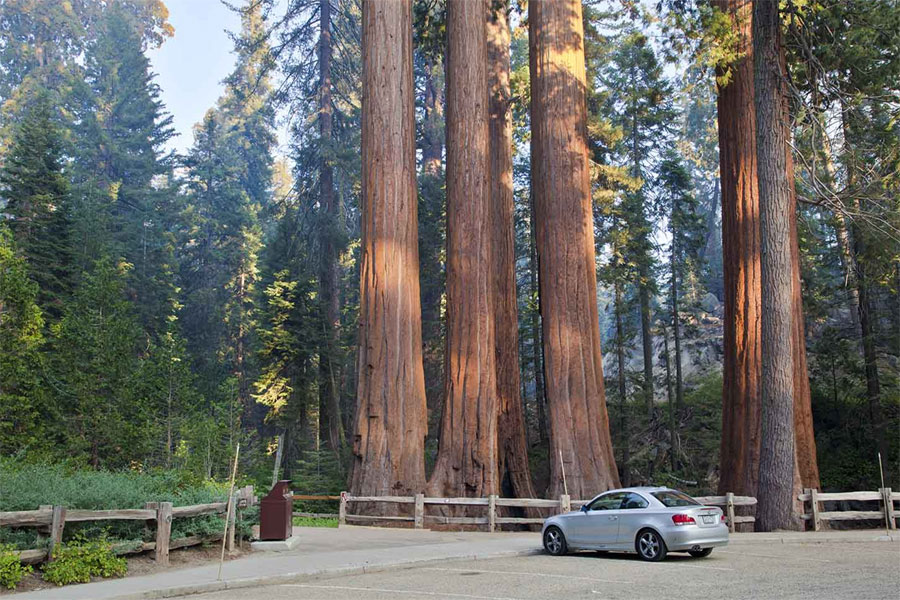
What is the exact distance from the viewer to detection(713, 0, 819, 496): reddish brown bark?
66.8ft

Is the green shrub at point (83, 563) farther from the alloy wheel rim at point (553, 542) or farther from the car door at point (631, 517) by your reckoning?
the car door at point (631, 517)

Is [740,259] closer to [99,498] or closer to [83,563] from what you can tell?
[99,498]

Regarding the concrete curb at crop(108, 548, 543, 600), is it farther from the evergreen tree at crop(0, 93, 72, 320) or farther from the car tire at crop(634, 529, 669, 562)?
the evergreen tree at crop(0, 93, 72, 320)

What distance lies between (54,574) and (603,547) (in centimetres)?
883

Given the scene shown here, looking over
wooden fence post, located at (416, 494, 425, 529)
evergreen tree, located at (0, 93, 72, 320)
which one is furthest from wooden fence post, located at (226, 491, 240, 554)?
evergreen tree, located at (0, 93, 72, 320)

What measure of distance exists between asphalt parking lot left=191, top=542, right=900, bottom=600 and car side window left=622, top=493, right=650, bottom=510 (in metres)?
0.91

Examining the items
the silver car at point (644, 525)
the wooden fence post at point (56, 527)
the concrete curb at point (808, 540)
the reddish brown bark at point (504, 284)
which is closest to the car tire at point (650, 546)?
the silver car at point (644, 525)

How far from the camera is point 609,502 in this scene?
14.4 m

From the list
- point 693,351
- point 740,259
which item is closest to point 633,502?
point 740,259

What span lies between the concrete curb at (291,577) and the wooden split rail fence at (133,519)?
6.19ft

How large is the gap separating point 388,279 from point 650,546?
391 inches

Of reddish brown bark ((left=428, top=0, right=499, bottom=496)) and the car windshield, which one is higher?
reddish brown bark ((left=428, top=0, right=499, bottom=496))

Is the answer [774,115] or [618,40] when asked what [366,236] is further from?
[618,40]

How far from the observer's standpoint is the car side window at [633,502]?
13839 mm
